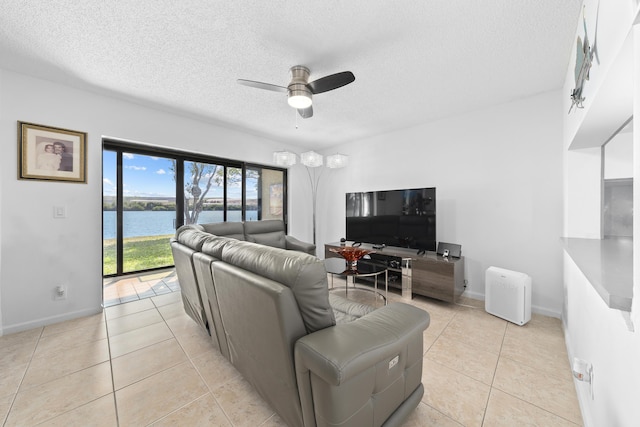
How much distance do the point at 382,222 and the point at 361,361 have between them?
115 inches

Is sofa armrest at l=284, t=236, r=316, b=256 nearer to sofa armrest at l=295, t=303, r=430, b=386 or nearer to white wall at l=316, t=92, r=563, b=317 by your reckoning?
white wall at l=316, t=92, r=563, b=317

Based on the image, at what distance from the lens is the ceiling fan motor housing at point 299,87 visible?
213 centimetres

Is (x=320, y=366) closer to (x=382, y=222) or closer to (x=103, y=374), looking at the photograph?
(x=103, y=374)

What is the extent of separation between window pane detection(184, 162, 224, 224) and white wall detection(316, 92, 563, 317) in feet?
9.61

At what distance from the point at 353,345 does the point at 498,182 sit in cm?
296

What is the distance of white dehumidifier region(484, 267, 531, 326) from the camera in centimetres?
238

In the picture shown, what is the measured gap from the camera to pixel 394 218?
3.54m

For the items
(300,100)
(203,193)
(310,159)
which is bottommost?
(203,193)

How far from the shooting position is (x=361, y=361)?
3.04 ft

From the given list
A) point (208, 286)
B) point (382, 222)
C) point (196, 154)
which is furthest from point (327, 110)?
point (208, 286)

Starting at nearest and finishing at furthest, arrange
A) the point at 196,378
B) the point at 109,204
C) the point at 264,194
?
the point at 196,378
the point at 109,204
the point at 264,194

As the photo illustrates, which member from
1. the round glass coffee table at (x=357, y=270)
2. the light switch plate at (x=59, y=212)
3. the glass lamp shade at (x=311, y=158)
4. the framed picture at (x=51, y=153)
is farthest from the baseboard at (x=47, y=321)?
the glass lamp shade at (x=311, y=158)

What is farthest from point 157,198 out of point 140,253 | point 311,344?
point 311,344

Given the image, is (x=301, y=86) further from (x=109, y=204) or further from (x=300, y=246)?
(x=109, y=204)
